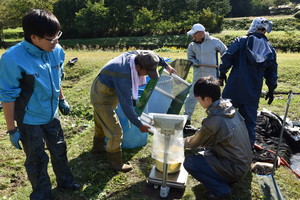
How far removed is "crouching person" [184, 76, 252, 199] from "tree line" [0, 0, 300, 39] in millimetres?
34103

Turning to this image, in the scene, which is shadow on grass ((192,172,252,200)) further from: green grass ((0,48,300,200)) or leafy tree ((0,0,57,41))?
leafy tree ((0,0,57,41))

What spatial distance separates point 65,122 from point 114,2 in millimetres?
37894

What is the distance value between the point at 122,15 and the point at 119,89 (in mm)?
39025

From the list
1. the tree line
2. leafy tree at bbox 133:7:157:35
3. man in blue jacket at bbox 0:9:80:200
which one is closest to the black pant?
man in blue jacket at bbox 0:9:80:200

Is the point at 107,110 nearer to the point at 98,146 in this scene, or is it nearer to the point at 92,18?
the point at 98,146

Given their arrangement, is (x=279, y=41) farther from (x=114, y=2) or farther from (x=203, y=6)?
(x=114, y=2)

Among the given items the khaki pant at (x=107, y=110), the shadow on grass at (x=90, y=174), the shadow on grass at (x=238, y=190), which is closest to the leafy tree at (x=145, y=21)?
the shadow on grass at (x=90, y=174)

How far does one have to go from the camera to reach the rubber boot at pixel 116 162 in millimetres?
3638

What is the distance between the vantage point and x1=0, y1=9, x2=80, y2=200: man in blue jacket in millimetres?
2373

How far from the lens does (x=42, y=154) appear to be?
2.78 m

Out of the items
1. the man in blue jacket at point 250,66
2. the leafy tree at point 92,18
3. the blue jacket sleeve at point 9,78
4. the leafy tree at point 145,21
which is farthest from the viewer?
the leafy tree at point 92,18

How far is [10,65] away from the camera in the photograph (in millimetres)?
2365

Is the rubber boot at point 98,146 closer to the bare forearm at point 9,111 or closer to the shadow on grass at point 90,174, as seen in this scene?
the shadow on grass at point 90,174

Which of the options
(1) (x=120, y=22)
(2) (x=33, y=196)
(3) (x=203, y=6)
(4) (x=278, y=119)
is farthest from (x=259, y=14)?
(2) (x=33, y=196)
